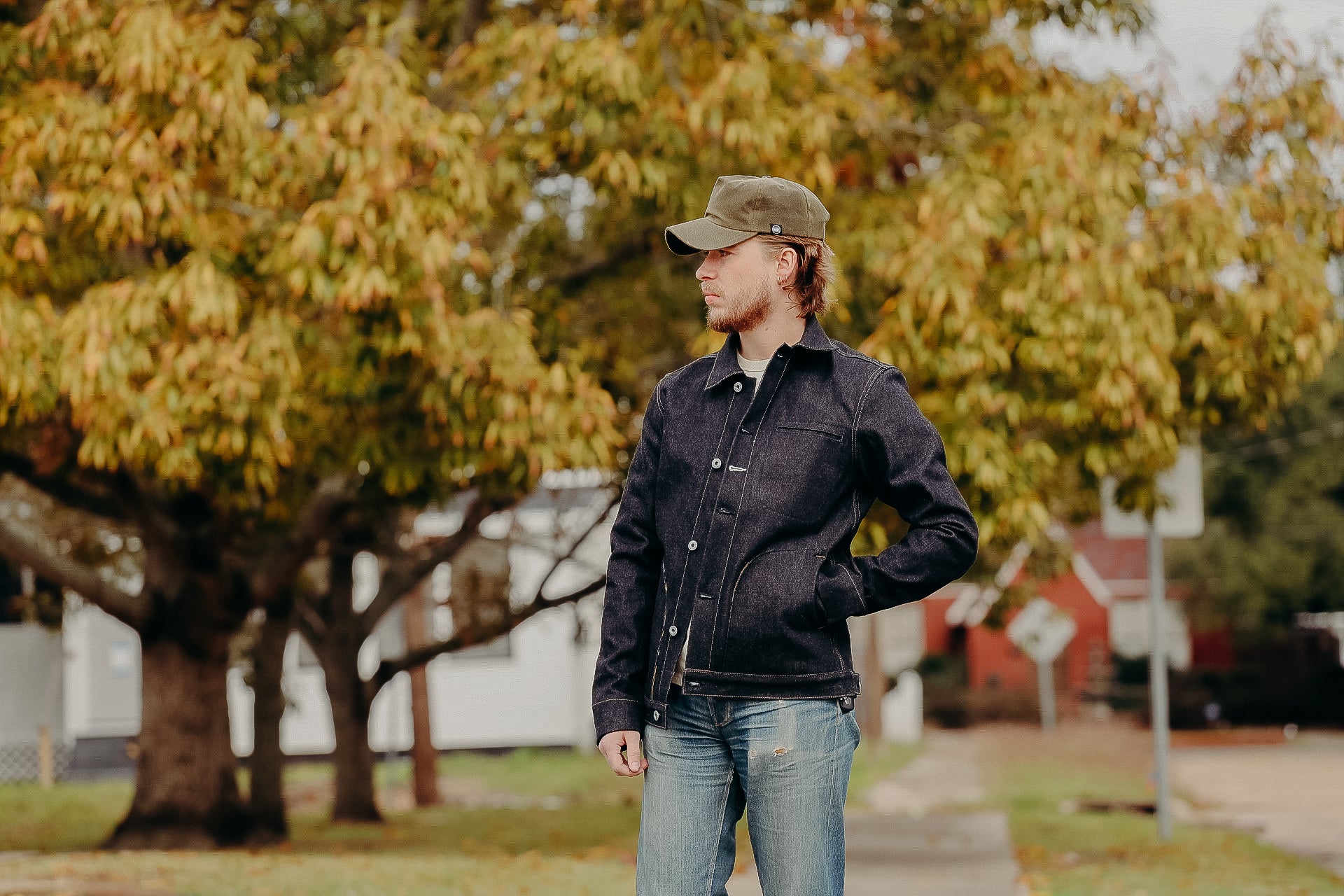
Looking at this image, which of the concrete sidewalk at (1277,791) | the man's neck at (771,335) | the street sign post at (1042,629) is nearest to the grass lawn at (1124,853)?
the concrete sidewalk at (1277,791)

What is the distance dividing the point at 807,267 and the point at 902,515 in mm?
546

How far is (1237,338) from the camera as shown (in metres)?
9.14

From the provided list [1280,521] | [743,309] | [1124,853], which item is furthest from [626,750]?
[1280,521]

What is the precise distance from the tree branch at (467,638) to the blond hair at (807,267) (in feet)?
28.3

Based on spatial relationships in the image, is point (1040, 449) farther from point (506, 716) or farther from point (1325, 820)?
point (506, 716)

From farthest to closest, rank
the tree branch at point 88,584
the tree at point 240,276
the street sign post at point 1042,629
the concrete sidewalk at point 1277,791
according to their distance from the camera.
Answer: the street sign post at point 1042,629 < the concrete sidewalk at point 1277,791 < the tree branch at point 88,584 < the tree at point 240,276

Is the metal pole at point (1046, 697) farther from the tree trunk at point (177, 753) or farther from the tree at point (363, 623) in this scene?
the tree trunk at point (177, 753)

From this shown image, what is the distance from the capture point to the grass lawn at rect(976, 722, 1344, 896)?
8.86 metres

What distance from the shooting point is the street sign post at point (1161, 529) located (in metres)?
10.9

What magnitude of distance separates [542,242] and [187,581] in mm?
4002

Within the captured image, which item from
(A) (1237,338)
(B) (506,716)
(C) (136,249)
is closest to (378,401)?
(C) (136,249)

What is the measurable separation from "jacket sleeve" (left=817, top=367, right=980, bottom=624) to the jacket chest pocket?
0.06 m

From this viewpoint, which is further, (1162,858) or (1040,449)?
(1162,858)

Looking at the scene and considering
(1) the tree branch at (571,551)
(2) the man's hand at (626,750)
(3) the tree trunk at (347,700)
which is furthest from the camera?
(3) the tree trunk at (347,700)
